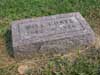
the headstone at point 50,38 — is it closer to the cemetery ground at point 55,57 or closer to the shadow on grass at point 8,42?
the cemetery ground at point 55,57

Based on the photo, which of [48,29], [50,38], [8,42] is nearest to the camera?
[50,38]

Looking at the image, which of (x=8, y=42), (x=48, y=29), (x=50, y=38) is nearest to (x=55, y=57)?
(x=50, y=38)

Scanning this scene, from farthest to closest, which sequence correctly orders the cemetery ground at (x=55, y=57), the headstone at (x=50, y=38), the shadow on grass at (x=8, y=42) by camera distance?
the shadow on grass at (x=8, y=42) < the headstone at (x=50, y=38) < the cemetery ground at (x=55, y=57)

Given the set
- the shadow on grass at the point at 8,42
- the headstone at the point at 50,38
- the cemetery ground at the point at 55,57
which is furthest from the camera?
the shadow on grass at the point at 8,42

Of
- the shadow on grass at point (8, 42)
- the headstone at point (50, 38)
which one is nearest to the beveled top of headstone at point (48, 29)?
the headstone at point (50, 38)

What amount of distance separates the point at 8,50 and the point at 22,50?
35 cm

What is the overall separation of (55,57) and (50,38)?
0.78ft

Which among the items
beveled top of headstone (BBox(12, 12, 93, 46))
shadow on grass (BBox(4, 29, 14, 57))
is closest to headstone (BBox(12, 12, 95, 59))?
beveled top of headstone (BBox(12, 12, 93, 46))

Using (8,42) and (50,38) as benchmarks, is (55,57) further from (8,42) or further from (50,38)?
(8,42)

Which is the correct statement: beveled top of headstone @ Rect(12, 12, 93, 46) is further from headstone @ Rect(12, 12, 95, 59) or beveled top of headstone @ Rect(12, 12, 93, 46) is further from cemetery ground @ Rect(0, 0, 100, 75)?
cemetery ground @ Rect(0, 0, 100, 75)

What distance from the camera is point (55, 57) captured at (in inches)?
125

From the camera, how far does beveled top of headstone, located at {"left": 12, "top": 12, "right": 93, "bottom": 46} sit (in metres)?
3.17

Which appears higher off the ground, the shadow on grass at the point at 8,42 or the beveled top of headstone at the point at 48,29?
the beveled top of headstone at the point at 48,29

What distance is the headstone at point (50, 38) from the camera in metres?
3.13
